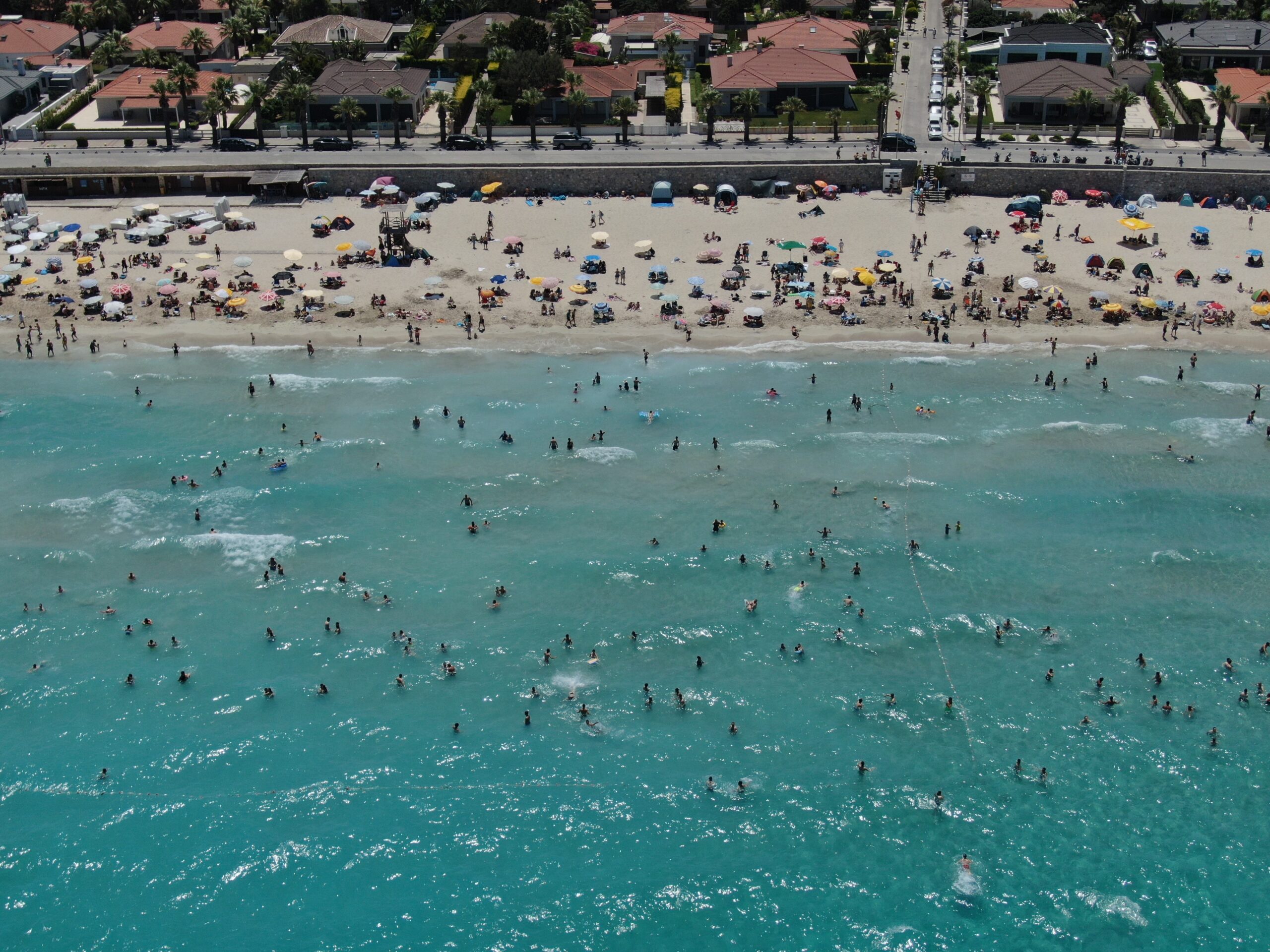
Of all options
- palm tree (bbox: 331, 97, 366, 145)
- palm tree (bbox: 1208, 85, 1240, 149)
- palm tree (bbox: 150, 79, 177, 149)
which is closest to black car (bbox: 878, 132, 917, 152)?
palm tree (bbox: 1208, 85, 1240, 149)

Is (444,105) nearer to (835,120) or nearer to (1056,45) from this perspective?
(835,120)

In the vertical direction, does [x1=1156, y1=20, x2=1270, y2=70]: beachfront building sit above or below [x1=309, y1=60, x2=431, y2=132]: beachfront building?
above

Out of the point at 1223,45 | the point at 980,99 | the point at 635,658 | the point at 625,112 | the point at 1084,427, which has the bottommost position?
the point at 635,658

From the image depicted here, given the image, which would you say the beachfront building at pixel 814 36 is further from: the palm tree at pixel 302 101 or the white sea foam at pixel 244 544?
the white sea foam at pixel 244 544

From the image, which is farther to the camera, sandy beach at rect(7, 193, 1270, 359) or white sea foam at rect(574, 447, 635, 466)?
sandy beach at rect(7, 193, 1270, 359)

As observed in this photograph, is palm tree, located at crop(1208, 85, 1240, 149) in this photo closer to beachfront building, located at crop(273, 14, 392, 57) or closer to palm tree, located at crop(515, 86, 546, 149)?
palm tree, located at crop(515, 86, 546, 149)

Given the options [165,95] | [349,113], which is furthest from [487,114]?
[165,95]

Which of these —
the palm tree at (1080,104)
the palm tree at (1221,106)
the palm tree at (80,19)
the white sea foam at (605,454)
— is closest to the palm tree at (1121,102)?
the palm tree at (1080,104)
